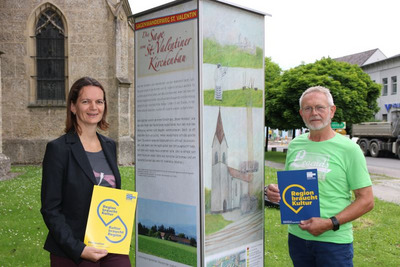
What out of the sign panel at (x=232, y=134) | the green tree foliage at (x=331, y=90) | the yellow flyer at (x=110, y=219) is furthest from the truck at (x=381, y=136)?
the yellow flyer at (x=110, y=219)

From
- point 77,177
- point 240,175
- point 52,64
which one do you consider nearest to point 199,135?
point 240,175

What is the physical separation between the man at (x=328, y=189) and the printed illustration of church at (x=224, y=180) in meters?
0.44

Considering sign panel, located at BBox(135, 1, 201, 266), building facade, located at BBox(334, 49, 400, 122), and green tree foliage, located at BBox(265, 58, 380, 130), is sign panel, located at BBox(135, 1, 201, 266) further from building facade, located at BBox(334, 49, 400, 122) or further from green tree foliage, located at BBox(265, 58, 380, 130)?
building facade, located at BBox(334, 49, 400, 122)

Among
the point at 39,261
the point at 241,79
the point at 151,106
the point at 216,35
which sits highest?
the point at 216,35

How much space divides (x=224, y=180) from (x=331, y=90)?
19398mm

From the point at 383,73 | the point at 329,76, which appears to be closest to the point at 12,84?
the point at 329,76

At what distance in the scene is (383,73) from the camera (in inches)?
1690

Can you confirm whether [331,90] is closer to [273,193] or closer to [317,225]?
[273,193]

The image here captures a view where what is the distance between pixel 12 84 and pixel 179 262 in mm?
16723

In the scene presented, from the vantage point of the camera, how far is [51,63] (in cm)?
1784

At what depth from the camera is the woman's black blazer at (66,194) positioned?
7.79 ft

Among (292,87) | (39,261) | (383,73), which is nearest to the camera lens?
(39,261)

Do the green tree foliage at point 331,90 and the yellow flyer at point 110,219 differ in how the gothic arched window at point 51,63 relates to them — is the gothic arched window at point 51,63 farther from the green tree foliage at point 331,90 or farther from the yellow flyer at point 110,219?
the yellow flyer at point 110,219

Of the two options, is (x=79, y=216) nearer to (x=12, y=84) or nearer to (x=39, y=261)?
(x=39, y=261)
